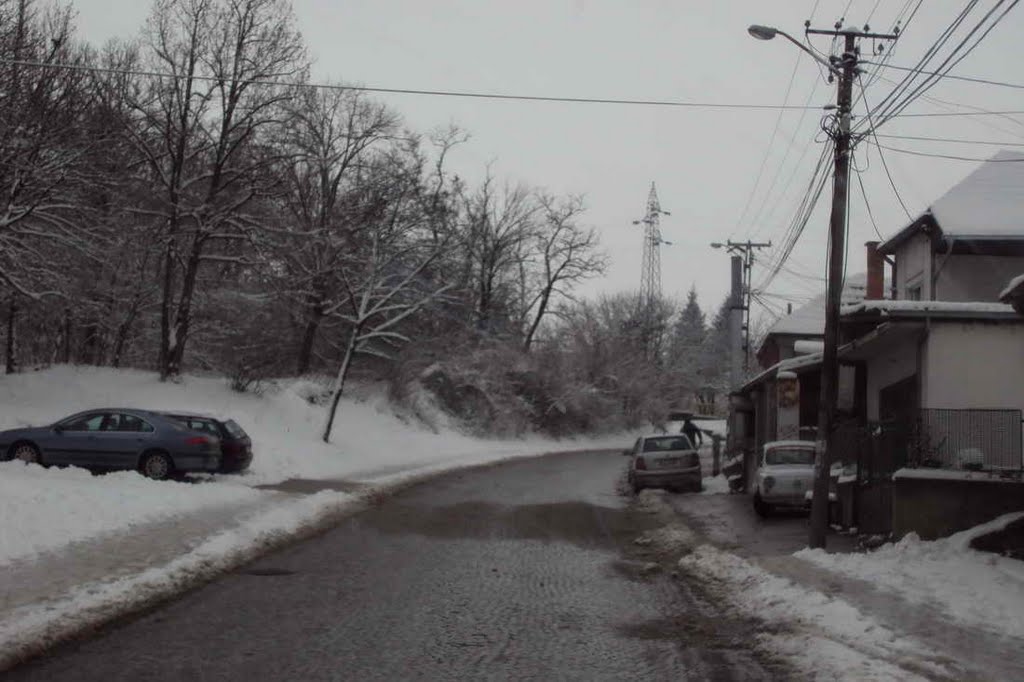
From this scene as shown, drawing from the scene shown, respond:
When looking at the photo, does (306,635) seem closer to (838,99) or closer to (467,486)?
(838,99)

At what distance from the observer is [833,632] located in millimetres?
8766

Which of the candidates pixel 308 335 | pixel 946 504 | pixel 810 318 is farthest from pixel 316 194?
pixel 946 504

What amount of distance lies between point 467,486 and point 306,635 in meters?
19.5

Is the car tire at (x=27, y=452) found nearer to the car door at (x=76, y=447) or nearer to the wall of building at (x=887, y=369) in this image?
the car door at (x=76, y=447)

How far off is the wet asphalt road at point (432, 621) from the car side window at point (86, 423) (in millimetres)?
7534

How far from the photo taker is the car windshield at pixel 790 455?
21.3 meters

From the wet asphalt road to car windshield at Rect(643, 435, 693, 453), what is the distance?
11.7 metres

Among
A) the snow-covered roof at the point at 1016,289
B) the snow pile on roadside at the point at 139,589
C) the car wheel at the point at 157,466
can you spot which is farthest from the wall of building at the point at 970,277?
the car wheel at the point at 157,466

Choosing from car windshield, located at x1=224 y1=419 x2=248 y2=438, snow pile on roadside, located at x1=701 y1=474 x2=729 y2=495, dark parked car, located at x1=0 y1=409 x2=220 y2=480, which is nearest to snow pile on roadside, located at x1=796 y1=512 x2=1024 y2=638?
dark parked car, located at x1=0 y1=409 x2=220 y2=480

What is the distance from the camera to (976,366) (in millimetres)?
16188

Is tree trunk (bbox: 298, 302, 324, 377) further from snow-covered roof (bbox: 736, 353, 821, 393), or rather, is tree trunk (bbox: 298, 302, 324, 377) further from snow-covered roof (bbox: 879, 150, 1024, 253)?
snow-covered roof (bbox: 879, 150, 1024, 253)

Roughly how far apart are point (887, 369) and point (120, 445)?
52.9 feet

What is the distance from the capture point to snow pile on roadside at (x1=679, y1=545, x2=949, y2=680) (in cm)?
741

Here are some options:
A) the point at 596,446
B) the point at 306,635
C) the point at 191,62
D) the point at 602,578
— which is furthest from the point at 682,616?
the point at 596,446
